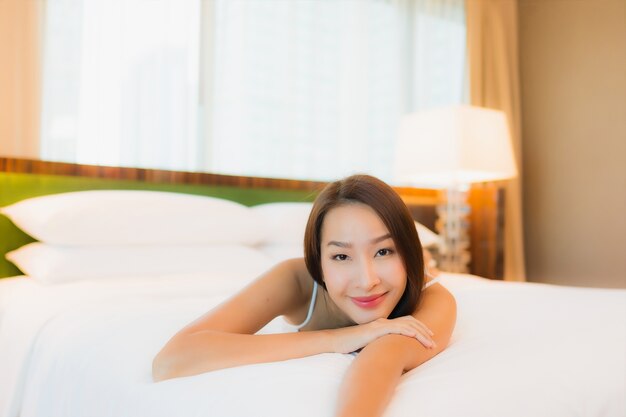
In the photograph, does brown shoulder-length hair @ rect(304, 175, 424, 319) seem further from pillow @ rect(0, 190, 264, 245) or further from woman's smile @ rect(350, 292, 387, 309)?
pillow @ rect(0, 190, 264, 245)

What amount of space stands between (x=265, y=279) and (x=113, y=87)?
172 centimetres

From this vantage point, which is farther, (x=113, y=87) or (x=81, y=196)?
(x=113, y=87)

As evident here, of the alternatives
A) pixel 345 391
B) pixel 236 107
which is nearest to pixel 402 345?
pixel 345 391

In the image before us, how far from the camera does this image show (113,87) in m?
2.35

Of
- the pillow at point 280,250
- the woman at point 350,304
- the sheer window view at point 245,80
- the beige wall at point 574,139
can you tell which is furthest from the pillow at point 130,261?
the beige wall at point 574,139

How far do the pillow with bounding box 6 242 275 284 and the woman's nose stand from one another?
1.04 metres

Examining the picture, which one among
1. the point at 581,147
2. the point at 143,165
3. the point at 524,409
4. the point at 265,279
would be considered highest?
the point at 581,147

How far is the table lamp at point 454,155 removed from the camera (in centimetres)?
269

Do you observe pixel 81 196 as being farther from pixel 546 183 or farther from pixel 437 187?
pixel 546 183

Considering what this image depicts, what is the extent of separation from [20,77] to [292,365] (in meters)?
1.93

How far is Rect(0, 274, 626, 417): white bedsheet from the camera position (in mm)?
691

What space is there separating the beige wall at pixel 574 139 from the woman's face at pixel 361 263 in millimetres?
2833

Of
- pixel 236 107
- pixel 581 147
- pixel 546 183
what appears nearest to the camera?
pixel 236 107

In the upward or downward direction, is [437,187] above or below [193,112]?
→ below
